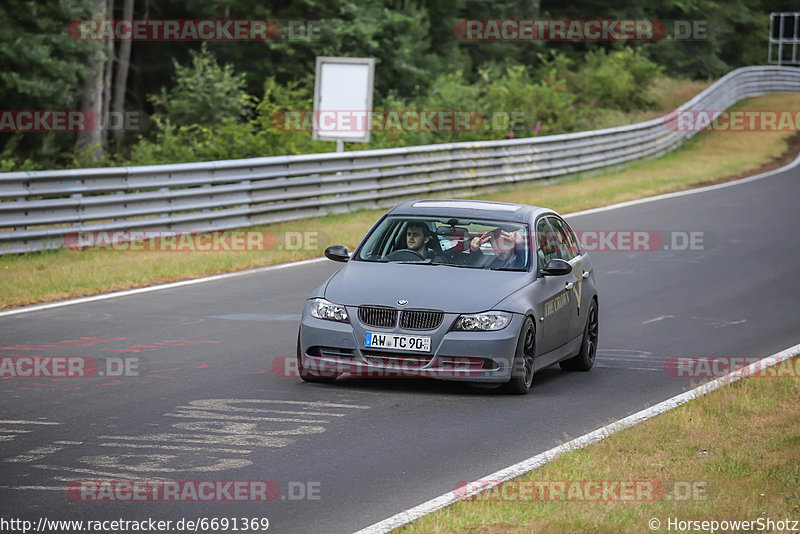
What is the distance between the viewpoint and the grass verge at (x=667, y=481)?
6.39 metres

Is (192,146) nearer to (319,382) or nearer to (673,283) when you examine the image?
(673,283)

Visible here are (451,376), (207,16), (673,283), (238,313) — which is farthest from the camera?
(207,16)

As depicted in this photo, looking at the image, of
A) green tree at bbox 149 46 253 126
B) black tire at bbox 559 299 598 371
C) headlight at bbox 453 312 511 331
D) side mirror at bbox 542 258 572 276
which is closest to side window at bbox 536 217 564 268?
side mirror at bbox 542 258 572 276

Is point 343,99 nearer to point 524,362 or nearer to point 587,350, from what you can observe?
point 587,350

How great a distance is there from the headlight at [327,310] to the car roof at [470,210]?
58.8 inches

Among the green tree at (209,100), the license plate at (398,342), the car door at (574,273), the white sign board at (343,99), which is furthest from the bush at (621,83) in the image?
the license plate at (398,342)

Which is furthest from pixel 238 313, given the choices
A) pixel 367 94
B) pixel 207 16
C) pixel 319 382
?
pixel 207 16

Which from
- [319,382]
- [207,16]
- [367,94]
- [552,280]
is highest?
[207,16]

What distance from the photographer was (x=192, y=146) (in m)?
30.9

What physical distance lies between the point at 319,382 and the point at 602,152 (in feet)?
80.4

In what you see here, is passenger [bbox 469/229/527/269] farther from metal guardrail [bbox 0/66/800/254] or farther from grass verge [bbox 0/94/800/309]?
metal guardrail [bbox 0/66/800/254]

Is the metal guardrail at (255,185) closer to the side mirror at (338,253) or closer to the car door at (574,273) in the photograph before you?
the side mirror at (338,253)

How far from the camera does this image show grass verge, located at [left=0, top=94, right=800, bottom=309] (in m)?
15.2

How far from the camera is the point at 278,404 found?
9.36 m
